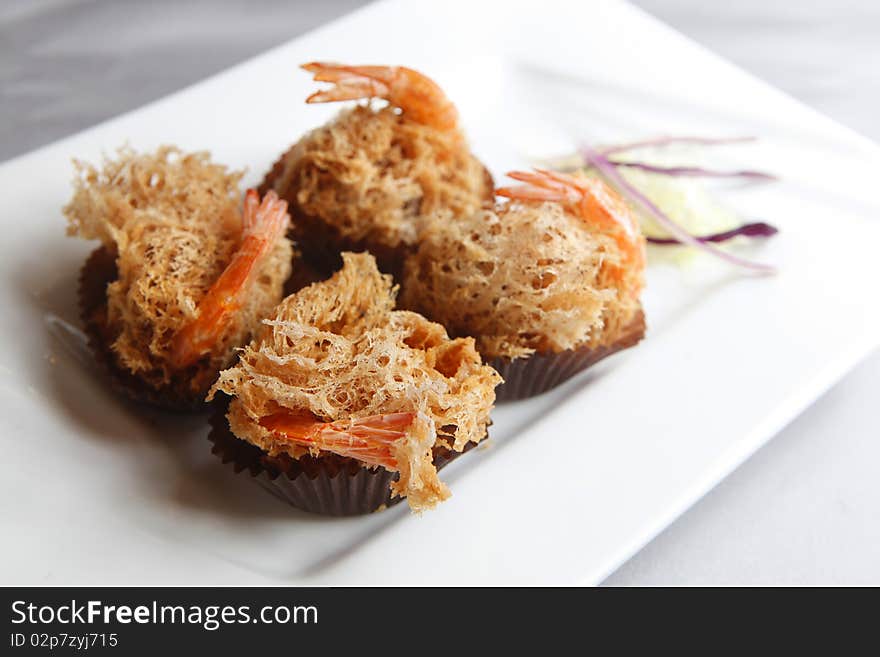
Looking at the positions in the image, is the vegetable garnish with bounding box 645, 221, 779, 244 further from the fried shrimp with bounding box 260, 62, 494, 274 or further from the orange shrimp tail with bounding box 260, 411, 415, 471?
the orange shrimp tail with bounding box 260, 411, 415, 471

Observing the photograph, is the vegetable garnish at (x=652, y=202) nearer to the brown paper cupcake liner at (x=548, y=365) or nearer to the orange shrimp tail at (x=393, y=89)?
the brown paper cupcake liner at (x=548, y=365)

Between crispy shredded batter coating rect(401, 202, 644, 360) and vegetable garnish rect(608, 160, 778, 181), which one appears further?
vegetable garnish rect(608, 160, 778, 181)

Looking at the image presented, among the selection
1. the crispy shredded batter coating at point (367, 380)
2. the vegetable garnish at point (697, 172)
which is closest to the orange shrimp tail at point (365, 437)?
the crispy shredded batter coating at point (367, 380)

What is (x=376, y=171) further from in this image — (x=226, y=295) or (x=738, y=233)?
(x=738, y=233)

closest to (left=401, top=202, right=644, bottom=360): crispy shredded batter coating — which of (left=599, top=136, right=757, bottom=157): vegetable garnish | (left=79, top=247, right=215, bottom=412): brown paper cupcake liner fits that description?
(left=79, top=247, right=215, bottom=412): brown paper cupcake liner

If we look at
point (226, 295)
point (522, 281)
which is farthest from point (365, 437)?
point (522, 281)
